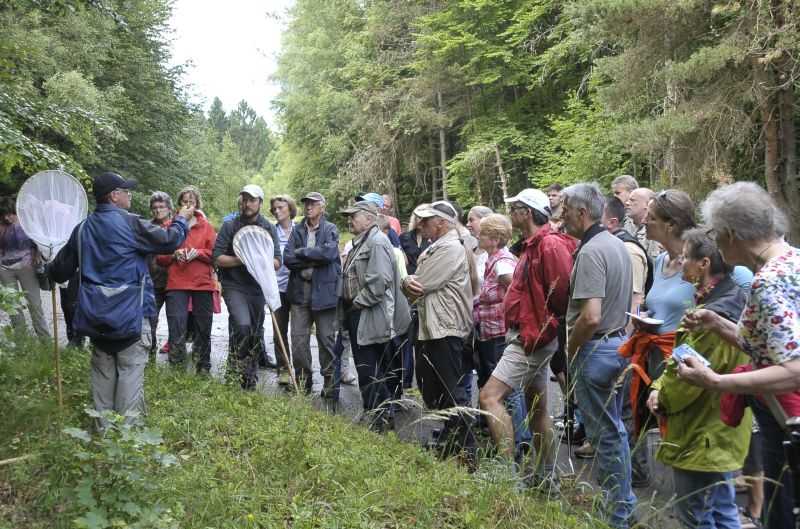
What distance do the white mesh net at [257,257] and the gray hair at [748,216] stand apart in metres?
4.46

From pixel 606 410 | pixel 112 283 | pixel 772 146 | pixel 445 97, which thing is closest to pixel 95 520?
pixel 112 283

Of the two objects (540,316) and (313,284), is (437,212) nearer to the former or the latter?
(540,316)

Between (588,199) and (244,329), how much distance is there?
12.5 ft

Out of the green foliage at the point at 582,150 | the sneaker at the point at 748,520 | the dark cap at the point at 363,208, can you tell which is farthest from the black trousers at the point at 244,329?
the green foliage at the point at 582,150

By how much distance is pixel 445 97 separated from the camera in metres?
30.4

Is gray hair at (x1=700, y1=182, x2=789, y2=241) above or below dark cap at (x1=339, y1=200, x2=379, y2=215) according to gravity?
below

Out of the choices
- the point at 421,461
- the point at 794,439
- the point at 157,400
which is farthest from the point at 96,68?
the point at 794,439

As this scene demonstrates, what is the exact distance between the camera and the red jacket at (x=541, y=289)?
4.32m

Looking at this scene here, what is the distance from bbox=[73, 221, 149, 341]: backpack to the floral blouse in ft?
12.9

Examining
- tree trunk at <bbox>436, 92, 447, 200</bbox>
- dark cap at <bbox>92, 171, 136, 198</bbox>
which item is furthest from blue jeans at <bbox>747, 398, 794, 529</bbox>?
tree trunk at <bbox>436, 92, 447, 200</bbox>

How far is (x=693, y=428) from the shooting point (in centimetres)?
342

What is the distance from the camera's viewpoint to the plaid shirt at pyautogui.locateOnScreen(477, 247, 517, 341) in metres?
5.80

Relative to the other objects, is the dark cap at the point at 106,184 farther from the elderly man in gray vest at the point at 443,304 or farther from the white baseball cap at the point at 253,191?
the elderly man in gray vest at the point at 443,304

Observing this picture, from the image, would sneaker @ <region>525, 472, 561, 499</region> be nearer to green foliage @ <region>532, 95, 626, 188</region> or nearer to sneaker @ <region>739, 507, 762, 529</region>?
sneaker @ <region>739, 507, 762, 529</region>
